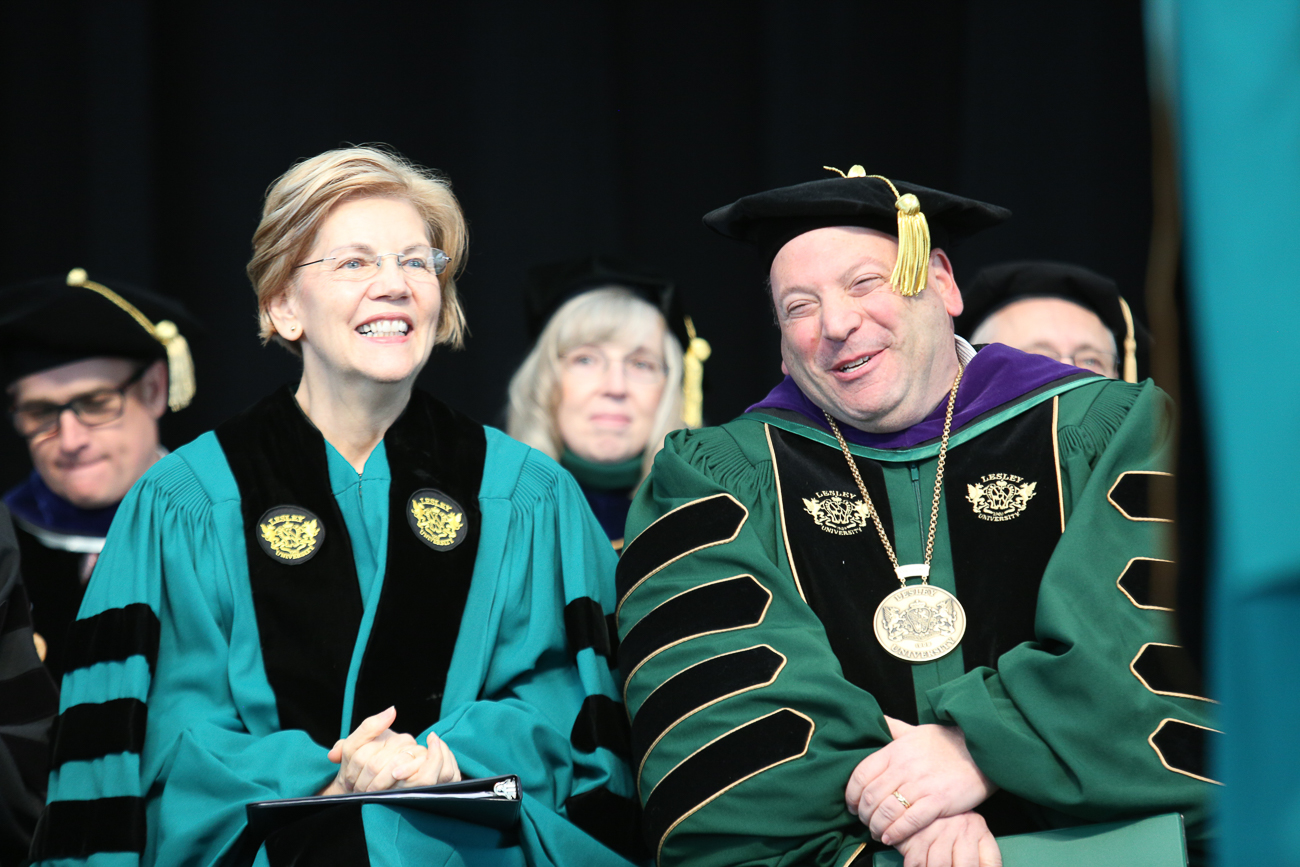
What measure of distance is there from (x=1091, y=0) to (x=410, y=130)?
8.96 feet

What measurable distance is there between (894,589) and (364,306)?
1.35 m

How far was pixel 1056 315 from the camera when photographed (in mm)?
4012

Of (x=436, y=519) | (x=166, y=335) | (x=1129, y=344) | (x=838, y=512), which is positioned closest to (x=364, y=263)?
(x=436, y=519)

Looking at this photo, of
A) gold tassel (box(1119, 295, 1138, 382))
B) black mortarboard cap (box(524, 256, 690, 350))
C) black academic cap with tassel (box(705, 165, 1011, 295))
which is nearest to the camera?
black academic cap with tassel (box(705, 165, 1011, 295))

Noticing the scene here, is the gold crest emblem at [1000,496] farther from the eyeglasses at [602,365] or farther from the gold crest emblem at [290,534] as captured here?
the eyeglasses at [602,365]

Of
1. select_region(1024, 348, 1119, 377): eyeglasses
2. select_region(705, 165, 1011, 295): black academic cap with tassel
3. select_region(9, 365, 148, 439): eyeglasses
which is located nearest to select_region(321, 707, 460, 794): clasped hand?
select_region(705, 165, 1011, 295): black academic cap with tassel

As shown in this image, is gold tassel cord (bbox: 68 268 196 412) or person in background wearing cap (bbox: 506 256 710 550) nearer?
gold tassel cord (bbox: 68 268 196 412)

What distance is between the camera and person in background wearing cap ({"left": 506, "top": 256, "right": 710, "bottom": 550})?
179 inches

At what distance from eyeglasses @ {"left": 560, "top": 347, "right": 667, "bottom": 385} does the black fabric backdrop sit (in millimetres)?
430

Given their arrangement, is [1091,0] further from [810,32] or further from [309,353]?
[309,353]

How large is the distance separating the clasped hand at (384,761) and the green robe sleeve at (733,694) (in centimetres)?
40

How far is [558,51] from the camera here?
541cm

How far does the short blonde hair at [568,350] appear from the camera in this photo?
15.1 feet

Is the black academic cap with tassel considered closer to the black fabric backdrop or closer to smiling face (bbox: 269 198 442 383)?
smiling face (bbox: 269 198 442 383)
